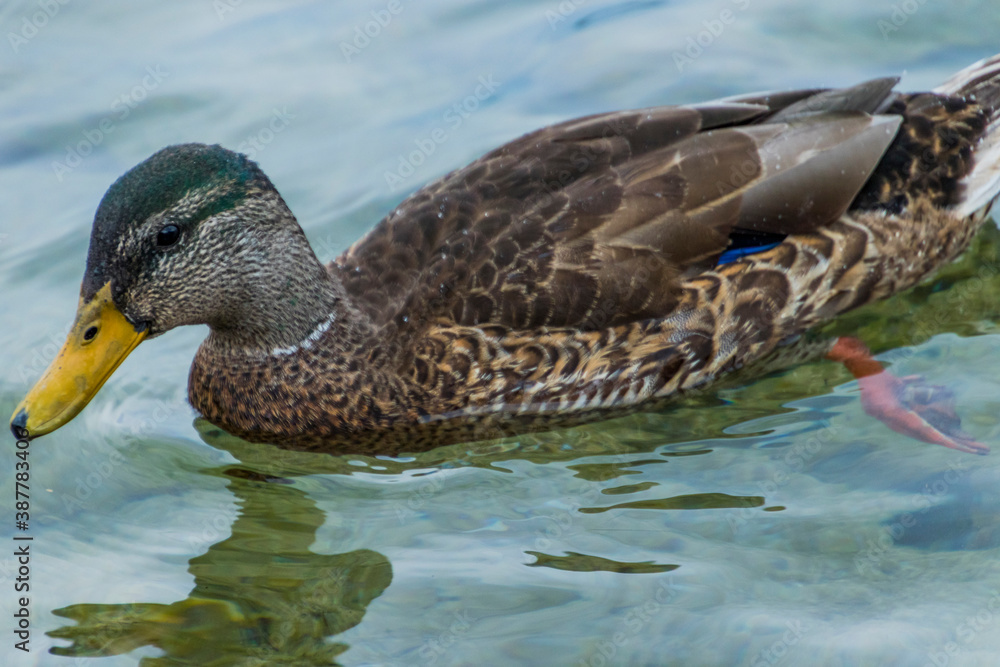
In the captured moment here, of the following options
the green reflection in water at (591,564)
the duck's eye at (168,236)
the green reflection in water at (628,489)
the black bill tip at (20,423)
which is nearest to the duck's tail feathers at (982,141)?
the green reflection in water at (628,489)

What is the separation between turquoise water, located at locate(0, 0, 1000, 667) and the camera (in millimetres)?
4988

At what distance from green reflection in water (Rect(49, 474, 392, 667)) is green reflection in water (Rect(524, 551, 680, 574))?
0.69m

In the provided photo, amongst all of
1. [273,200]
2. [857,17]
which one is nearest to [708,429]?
[273,200]

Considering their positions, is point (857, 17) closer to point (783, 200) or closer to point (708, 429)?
point (783, 200)

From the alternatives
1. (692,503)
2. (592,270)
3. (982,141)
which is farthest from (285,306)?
(982,141)

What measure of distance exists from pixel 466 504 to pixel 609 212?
1.56 meters

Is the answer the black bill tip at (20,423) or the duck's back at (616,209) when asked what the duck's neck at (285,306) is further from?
the black bill tip at (20,423)

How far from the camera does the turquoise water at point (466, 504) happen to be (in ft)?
16.4

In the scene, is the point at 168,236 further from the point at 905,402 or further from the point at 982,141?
the point at 982,141

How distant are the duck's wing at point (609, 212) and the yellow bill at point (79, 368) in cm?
126

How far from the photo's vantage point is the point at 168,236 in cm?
537

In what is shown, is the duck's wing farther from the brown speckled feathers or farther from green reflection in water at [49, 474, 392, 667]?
green reflection in water at [49, 474, 392, 667]

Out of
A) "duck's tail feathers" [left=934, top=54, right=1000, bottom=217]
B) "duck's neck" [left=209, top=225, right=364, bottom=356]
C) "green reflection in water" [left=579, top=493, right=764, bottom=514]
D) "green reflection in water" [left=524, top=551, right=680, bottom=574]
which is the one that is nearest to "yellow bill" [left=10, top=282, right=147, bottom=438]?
"duck's neck" [left=209, top=225, right=364, bottom=356]

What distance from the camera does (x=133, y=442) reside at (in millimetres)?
6195
